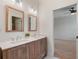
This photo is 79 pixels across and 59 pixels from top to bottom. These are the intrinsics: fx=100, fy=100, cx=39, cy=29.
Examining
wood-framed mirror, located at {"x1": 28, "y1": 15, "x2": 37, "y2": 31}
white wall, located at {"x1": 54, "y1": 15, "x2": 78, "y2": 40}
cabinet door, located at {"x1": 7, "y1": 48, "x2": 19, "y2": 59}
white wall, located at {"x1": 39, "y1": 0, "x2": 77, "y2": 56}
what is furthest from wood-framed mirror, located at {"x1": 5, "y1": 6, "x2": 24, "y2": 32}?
white wall, located at {"x1": 54, "y1": 15, "x2": 78, "y2": 40}

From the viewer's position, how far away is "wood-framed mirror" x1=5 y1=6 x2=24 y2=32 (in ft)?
8.62

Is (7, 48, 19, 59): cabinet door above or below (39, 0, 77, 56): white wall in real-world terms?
below

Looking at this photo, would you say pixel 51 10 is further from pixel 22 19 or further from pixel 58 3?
pixel 22 19

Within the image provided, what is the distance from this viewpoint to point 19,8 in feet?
10.3

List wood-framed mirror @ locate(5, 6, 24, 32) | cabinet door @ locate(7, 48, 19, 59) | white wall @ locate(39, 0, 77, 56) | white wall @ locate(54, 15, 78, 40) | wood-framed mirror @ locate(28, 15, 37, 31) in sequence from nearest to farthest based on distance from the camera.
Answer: cabinet door @ locate(7, 48, 19, 59) < wood-framed mirror @ locate(5, 6, 24, 32) < wood-framed mirror @ locate(28, 15, 37, 31) < white wall @ locate(39, 0, 77, 56) < white wall @ locate(54, 15, 78, 40)

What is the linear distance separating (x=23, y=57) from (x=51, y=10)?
261 cm

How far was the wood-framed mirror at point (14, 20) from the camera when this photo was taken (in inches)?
103

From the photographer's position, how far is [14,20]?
2.87m

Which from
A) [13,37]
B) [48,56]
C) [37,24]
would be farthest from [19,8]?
[48,56]

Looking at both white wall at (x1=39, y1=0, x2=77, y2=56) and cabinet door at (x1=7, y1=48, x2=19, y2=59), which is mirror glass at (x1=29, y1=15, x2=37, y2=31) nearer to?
white wall at (x1=39, y1=0, x2=77, y2=56)

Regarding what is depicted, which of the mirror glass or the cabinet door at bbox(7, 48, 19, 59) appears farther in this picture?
the mirror glass

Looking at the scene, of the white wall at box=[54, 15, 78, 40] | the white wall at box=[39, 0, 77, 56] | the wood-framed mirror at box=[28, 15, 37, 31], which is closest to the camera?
the wood-framed mirror at box=[28, 15, 37, 31]

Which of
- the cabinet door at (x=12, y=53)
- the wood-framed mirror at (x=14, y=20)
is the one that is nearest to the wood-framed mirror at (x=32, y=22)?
the wood-framed mirror at (x=14, y=20)

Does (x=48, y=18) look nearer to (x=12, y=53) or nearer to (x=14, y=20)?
(x=14, y=20)
